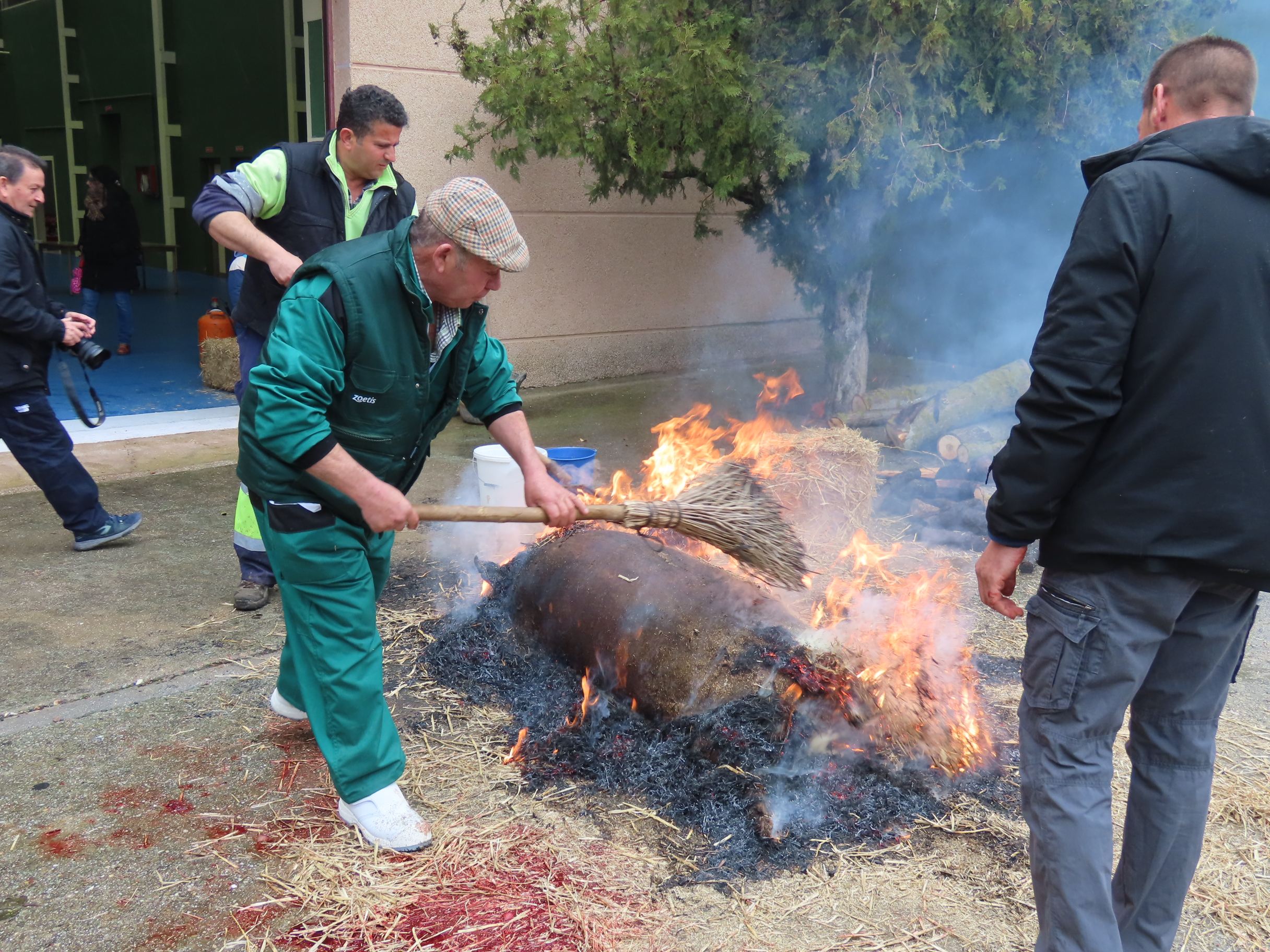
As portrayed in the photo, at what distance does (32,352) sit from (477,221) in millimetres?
3567

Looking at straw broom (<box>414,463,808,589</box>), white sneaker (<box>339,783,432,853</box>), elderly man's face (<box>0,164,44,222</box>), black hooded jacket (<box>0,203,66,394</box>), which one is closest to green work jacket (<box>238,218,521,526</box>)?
straw broom (<box>414,463,808,589</box>)

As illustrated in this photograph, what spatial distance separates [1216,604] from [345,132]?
11.7ft

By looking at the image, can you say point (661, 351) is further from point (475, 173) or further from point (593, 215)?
point (475, 173)

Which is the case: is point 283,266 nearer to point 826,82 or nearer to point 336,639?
point 336,639

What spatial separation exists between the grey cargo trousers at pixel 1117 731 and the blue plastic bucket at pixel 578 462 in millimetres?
2957

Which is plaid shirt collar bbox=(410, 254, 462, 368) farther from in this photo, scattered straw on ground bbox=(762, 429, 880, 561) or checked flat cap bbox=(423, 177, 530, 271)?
scattered straw on ground bbox=(762, 429, 880, 561)

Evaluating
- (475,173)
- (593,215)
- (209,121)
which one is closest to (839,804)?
(475,173)

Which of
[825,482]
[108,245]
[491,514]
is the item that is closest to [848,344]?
[825,482]

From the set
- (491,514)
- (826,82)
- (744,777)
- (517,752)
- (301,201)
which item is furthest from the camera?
(826,82)

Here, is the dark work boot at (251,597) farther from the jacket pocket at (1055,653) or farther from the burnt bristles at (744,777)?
the jacket pocket at (1055,653)

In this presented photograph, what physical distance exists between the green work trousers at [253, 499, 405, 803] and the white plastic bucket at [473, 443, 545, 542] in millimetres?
1989

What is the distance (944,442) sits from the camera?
7.02 metres

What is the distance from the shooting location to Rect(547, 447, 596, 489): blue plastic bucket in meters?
5.04

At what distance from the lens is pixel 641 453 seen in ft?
25.0
